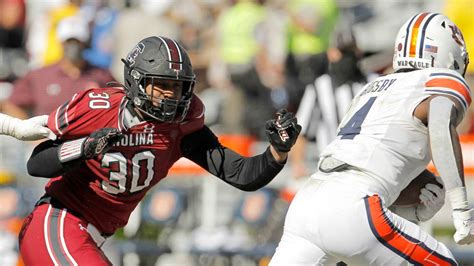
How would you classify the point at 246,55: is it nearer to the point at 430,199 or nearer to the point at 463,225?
the point at 430,199

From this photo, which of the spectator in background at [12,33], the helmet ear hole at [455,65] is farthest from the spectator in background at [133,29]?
the helmet ear hole at [455,65]

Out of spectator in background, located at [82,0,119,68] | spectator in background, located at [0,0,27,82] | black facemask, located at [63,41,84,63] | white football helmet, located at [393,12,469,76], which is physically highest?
white football helmet, located at [393,12,469,76]

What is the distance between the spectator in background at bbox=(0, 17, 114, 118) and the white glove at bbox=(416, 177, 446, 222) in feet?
11.7

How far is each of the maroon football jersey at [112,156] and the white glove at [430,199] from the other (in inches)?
45.8

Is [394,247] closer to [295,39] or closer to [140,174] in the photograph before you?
[140,174]

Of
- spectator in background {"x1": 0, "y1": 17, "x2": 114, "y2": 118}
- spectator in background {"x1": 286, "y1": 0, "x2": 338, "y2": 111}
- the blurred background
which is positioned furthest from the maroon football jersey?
spectator in background {"x1": 286, "y1": 0, "x2": 338, "y2": 111}

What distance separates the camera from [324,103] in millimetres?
9164

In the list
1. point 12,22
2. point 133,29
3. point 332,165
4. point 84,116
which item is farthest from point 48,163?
point 12,22

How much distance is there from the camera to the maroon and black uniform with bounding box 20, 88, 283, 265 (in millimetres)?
5766

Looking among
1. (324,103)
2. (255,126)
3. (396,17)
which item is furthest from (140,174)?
(396,17)

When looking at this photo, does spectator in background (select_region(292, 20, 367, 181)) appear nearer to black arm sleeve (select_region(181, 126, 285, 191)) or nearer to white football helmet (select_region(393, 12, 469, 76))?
black arm sleeve (select_region(181, 126, 285, 191))

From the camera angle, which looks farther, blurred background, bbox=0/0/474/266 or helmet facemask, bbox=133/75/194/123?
blurred background, bbox=0/0/474/266

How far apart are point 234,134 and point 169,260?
4.86 feet

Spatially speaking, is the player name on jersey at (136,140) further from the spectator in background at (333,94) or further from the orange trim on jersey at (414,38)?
the spectator in background at (333,94)
